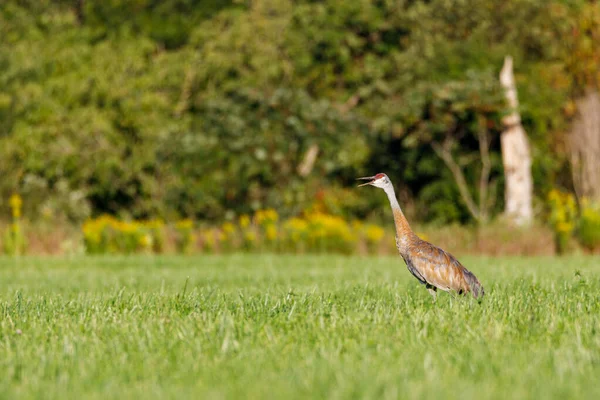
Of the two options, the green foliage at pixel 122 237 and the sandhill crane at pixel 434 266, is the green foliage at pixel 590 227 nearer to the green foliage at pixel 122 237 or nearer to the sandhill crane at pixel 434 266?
the green foliage at pixel 122 237

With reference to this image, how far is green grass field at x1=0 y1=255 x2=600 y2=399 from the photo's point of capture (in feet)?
14.5

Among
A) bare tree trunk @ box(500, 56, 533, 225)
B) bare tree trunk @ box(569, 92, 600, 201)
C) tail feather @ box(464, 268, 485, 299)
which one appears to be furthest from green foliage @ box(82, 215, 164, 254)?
tail feather @ box(464, 268, 485, 299)

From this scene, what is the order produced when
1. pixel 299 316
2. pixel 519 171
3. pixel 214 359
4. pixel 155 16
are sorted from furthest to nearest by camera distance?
1. pixel 155 16
2. pixel 519 171
3. pixel 299 316
4. pixel 214 359

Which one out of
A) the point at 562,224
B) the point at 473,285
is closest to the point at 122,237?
the point at 562,224

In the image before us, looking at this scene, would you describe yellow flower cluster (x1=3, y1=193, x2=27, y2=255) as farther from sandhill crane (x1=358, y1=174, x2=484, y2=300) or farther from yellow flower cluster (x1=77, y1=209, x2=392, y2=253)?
sandhill crane (x1=358, y1=174, x2=484, y2=300)

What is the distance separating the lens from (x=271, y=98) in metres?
25.4

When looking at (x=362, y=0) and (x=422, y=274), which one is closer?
(x=422, y=274)

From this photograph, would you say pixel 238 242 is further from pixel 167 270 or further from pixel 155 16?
pixel 155 16

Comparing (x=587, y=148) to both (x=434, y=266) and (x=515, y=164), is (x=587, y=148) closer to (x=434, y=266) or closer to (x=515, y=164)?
(x=515, y=164)

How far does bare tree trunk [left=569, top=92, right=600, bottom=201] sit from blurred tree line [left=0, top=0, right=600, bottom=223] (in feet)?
2.43

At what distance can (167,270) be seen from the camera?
53.3 ft

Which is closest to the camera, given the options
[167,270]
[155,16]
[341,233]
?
[167,270]

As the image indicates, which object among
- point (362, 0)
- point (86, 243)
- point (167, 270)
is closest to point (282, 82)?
point (362, 0)

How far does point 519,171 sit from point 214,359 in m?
20.9
